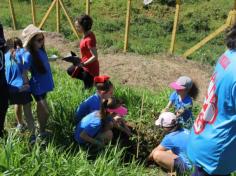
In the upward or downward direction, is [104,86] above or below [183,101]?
above

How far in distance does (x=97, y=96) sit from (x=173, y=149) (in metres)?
1.01

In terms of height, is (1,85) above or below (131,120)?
above

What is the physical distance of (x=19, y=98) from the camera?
15.6 feet

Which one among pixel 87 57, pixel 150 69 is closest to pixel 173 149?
pixel 87 57

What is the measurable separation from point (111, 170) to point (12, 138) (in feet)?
3.01

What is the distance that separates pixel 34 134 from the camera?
4781 millimetres

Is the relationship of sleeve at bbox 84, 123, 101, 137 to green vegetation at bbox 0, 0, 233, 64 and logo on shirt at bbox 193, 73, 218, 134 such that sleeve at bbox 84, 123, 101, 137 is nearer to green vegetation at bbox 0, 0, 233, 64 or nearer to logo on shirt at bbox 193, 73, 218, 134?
logo on shirt at bbox 193, 73, 218, 134

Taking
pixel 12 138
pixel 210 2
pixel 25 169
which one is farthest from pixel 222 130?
pixel 210 2

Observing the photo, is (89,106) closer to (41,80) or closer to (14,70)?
(41,80)

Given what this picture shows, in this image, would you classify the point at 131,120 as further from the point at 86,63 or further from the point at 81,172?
the point at 81,172

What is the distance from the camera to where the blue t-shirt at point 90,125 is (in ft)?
15.2

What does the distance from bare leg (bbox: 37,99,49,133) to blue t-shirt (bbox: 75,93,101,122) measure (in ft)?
1.14

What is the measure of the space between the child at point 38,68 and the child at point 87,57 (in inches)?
45.4

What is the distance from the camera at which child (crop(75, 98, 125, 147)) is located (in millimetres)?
4629
